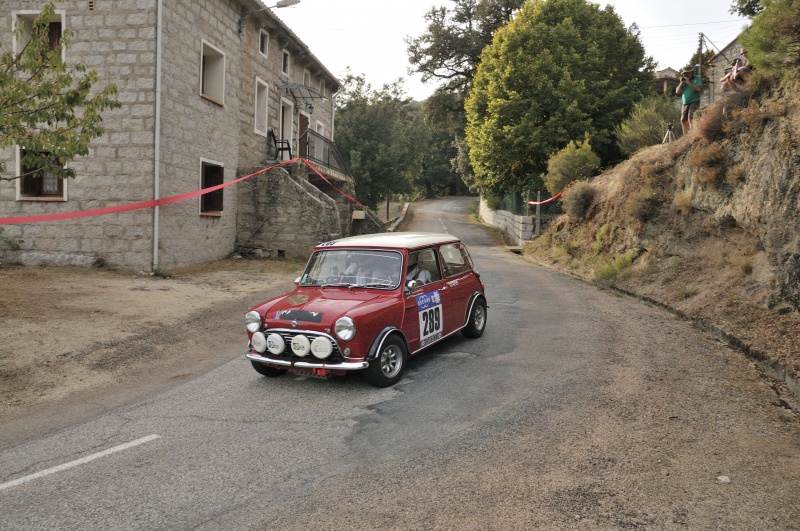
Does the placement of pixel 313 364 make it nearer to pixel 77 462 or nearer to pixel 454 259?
pixel 77 462

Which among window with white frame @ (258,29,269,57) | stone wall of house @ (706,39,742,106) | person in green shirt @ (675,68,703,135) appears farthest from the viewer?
stone wall of house @ (706,39,742,106)

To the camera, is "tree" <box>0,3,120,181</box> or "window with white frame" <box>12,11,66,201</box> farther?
"window with white frame" <box>12,11,66,201</box>

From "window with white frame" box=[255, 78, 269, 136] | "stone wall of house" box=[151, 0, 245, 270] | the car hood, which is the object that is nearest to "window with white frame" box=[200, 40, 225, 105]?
"stone wall of house" box=[151, 0, 245, 270]

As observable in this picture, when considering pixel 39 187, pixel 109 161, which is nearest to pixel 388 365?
pixel 109 161

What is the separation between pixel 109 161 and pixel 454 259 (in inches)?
399

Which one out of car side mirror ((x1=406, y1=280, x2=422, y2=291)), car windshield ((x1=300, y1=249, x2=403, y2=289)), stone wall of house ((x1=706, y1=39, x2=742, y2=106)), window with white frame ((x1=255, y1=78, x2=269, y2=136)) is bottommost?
car side mirror ((x1=406, y1=280, x2=422, y2=291))

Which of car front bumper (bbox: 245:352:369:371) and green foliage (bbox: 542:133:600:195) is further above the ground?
green foliage (bbox: 542:133:600:195)

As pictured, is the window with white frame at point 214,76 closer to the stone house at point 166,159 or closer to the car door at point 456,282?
the stone house at point 166,159

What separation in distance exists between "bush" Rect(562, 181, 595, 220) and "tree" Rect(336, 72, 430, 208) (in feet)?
62.6

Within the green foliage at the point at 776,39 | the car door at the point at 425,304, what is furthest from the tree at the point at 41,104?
the green foliage at the point at 776,39

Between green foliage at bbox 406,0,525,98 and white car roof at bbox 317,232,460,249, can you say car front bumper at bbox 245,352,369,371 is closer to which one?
white car roof at bbox 317,232,460,249

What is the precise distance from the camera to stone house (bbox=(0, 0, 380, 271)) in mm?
14438

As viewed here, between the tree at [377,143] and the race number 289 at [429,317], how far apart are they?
30816 millimetres

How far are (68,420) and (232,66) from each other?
1506 cm
